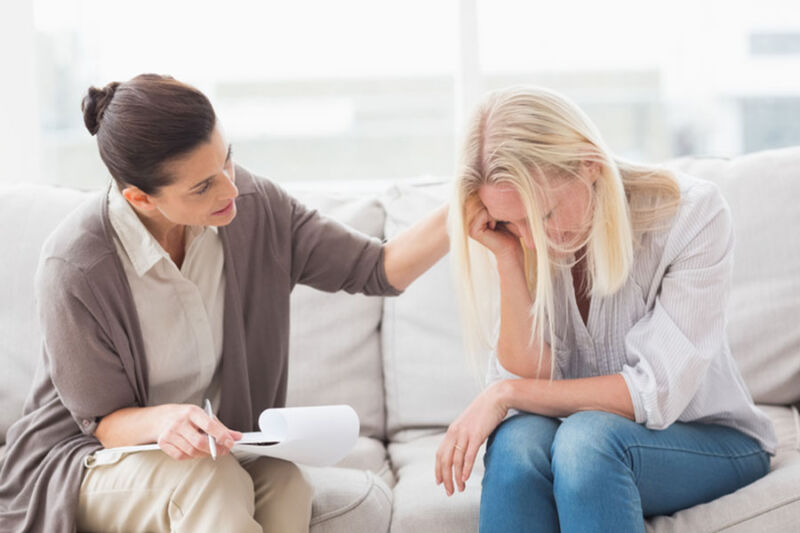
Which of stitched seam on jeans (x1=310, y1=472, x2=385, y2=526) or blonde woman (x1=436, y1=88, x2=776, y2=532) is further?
stitched seam on jeans (x1=310, y1=472, x2=385, y2=526)

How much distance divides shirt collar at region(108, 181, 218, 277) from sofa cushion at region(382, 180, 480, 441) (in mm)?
656

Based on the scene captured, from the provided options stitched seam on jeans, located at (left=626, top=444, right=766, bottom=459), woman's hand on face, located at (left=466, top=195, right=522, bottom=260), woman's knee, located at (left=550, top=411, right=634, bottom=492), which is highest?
woman's hand on face, located at (left=466, top=195, right=522, bottom=260)

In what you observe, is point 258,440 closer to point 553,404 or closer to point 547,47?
point 553,404

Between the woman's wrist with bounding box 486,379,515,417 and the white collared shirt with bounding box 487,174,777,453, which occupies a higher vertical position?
the white collared shirt with bounding box 487,174,777,453

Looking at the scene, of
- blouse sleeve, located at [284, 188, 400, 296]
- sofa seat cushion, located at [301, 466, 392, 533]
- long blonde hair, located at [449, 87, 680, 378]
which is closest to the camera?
long blonde hair, located at [449, 87, 680, 378]

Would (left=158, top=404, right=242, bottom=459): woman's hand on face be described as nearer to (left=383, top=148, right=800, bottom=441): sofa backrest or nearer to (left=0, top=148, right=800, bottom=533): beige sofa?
(left=0, top=148, right=800, bottom=533): beige sofa

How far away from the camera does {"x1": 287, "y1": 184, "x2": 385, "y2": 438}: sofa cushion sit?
2029 millimetres

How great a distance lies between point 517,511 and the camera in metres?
1.36

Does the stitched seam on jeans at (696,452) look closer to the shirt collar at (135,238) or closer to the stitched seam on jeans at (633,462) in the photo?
the stitched seam on jeans at (633,462)

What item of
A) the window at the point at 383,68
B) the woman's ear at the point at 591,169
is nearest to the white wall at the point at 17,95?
the window at the point at 383,68

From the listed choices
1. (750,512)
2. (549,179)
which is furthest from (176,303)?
(750,512)

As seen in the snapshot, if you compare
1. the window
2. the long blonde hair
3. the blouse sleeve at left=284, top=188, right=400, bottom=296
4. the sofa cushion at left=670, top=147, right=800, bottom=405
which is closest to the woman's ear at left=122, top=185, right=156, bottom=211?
the blouse sleeve at left=284, top=188, right=400, bottom=296

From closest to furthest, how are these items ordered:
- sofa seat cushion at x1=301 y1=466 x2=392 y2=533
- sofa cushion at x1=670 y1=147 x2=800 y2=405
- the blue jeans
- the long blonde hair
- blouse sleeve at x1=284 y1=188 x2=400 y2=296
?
the blue jeans < the long blonde hair < sofa seat cushion at x1=301 y1=466 x2=392 y2=533 < blouse sleeve at x1=284 y1=188 x2=400 y2=296 < sofa cushion at x1=670 y1=147 x2=800 y2=405

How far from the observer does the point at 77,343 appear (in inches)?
58.4
